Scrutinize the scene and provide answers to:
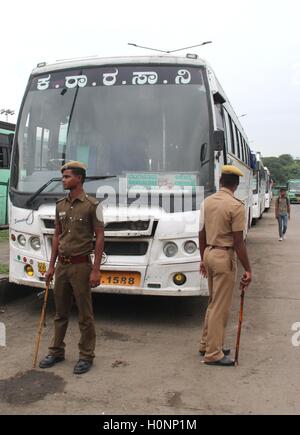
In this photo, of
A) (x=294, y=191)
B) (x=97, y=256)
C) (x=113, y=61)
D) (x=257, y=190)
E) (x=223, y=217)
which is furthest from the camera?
(x=294, y=191)

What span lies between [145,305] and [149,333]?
46.5 inches

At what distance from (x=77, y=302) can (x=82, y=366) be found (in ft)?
1.86

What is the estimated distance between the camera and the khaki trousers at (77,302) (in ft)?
14.3

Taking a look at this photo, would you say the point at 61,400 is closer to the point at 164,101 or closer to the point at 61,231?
the point at 61,231

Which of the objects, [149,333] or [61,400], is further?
[149,333]

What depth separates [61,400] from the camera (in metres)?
3.79

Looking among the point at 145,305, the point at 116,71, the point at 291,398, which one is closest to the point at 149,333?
the point at 145,305

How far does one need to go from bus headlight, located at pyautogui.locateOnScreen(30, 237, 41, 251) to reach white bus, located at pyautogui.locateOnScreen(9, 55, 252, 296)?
0.7 inches

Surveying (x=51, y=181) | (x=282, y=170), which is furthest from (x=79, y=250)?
(x=282, y=170)

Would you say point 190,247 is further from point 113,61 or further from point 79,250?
point 113,61

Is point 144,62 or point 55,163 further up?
point 144,62

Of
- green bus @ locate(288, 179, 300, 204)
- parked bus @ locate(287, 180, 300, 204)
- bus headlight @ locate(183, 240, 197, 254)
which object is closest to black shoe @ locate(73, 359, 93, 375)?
bus headlight @ locate(183, 240, 197, 254)

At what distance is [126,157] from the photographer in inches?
230

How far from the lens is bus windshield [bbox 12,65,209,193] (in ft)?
19.1
